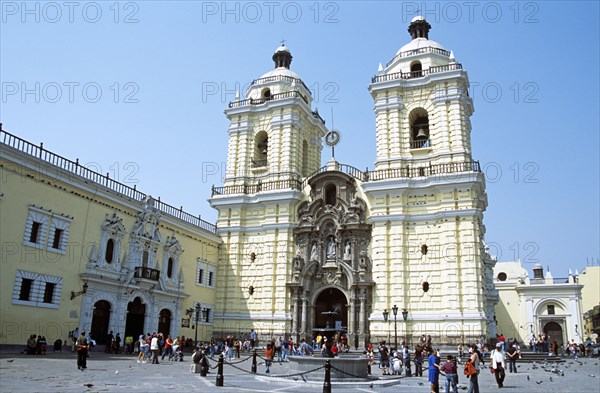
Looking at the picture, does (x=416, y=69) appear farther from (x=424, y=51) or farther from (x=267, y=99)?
(x=267, y=99)

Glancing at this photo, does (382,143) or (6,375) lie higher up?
(382,143)

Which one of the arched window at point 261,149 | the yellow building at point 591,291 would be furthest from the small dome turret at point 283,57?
the yellow building at point 591,291

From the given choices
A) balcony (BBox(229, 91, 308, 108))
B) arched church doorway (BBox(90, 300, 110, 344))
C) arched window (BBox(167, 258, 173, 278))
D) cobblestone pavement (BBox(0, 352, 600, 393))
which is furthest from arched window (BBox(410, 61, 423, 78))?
arched church doorway (BBox(90, 300, 110, 344))

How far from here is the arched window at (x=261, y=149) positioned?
130 ft

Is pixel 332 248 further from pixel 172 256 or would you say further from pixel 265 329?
pixel 172 256

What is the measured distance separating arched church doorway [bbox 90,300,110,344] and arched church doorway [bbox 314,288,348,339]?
42.9 ft

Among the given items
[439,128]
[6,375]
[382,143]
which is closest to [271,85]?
[382,143]

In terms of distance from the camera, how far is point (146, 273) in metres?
29.9

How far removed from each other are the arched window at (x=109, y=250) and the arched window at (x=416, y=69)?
72.0 feet

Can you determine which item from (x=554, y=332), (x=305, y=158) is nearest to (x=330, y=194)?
(x=305, y=158)

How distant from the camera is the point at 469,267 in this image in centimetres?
2983

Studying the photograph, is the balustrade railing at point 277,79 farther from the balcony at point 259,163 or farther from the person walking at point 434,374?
→ the person walking at point 434,374

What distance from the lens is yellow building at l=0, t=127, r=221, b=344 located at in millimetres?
22984

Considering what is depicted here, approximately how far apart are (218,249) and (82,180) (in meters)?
13.3
